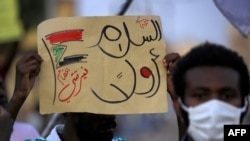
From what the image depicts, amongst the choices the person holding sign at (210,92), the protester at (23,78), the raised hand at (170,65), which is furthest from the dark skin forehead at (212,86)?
the protester at (23,78)

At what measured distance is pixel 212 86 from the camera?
18.4ft

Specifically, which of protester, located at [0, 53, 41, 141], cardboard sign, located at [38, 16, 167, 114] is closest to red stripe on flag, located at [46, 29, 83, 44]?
cardboard sign, located at [38, 16, 167, 114]

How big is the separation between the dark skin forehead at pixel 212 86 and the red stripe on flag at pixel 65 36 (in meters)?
0.98

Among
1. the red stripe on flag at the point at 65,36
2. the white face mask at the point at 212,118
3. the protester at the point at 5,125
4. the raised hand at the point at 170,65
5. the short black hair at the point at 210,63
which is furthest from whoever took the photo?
the red stripe on flag at the point at 65,36

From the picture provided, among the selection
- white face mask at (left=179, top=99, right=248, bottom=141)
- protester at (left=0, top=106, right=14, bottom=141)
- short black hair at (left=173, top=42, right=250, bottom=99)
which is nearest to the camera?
white face mask at (left=179, top=99, right=248, bottom=141)

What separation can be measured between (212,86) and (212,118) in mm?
154

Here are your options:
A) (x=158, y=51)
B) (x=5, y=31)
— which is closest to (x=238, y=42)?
(x=5, y=31)

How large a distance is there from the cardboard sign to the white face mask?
2.46 feet

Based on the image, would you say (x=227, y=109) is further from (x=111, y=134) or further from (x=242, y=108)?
(x=111, y=134)

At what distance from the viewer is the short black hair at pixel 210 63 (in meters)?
5.75

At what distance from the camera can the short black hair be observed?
575 cm

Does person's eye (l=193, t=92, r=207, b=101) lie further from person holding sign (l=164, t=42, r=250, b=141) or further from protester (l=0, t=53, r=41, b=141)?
protester (l=0, t=53, r=41, b=141)

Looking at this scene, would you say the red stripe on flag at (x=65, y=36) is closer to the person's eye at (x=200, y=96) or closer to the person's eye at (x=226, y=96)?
the person's eye at (x=200, y=96)

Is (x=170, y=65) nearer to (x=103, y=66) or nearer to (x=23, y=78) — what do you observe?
(x=103, y=66)
